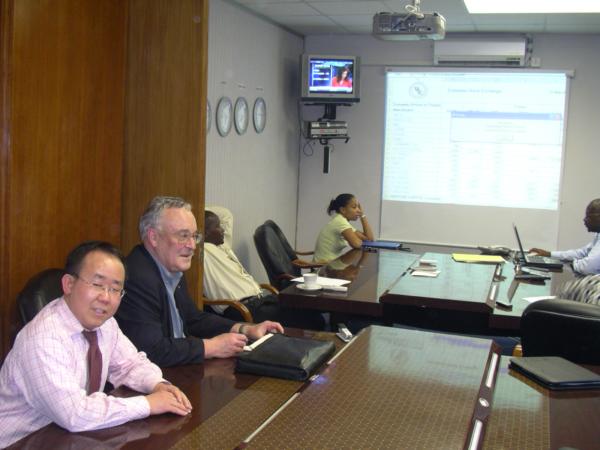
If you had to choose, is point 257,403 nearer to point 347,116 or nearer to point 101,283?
point 101,283

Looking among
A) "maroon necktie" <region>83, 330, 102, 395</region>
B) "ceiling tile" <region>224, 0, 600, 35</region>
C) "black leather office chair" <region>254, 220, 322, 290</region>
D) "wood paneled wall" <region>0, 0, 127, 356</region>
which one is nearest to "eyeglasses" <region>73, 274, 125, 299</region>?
"maroon necktie" <region>83, 330, 102, 395</region>

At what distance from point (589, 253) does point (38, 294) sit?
13.0 feet

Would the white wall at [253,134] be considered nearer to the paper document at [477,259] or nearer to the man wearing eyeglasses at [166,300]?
the paper document at [477,259]

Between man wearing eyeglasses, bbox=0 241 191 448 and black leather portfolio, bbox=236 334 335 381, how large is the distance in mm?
287

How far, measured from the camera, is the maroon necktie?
6.55 feet

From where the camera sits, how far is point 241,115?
622 centimetres

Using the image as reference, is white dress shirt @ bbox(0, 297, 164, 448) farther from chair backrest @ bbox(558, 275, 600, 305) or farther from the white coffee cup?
the white coffee cup

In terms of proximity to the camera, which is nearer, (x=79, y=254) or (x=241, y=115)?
(x=79, y=254)

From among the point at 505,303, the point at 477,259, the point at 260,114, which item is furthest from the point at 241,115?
the point at 505,303

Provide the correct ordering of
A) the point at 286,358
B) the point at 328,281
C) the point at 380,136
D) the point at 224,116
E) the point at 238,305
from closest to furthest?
the point at 286,358
the point at 328,281
the point at 238,305
the point at 224,116
the point at 380,136

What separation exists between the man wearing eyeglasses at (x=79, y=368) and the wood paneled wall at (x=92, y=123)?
44.7 inches

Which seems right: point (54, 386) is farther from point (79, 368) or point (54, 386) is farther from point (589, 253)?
point (589, 253)

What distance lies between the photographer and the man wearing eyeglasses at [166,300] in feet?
7.76

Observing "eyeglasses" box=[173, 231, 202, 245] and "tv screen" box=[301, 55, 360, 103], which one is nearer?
"eyeglasses" box=[173, 231, 202, 245]
